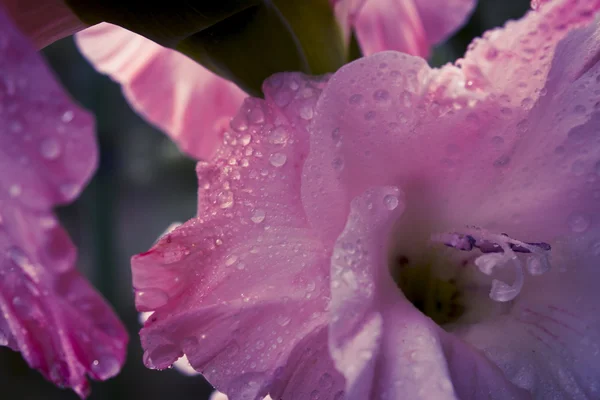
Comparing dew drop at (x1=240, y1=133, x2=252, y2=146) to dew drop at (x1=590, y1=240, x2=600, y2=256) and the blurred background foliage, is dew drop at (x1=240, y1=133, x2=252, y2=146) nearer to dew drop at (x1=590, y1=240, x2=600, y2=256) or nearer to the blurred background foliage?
dew drop at (x1=590, y1=240, x2=600, y2=256)

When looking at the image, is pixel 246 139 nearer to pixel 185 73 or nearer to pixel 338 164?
pixel 338 164

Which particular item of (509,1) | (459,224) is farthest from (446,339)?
(509,1)

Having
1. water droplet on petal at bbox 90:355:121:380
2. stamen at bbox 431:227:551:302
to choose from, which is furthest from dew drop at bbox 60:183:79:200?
stamen at bbox 431:227:551:302

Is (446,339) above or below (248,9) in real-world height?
below

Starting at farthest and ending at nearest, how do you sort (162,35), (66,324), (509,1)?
(509,1), (162,35), (66,324)

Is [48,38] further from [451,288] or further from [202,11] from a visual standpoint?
[451,288]
